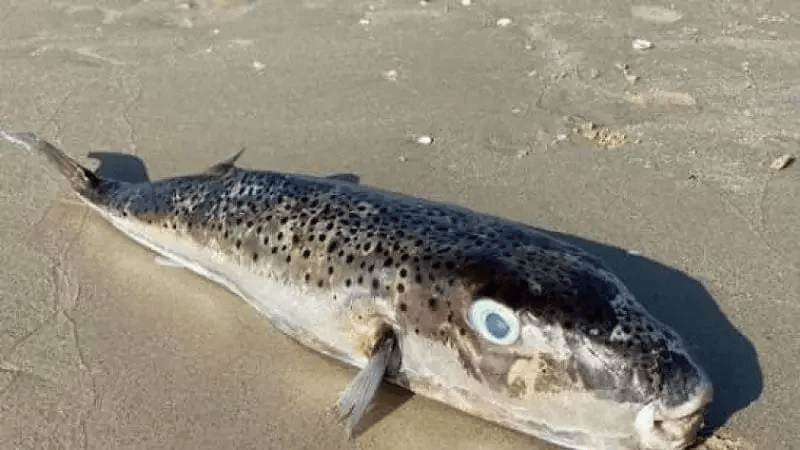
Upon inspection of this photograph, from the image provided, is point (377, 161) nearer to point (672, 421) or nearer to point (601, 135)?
point (601, 135)

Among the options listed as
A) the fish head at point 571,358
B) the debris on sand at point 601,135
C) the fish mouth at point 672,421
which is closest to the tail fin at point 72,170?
the fish head at point 571,358

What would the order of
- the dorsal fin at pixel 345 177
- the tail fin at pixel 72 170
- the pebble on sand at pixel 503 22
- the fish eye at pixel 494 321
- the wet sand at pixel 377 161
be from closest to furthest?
the fish eye at pixel 494 321 → the wet sand at pixel 377 161 → the tail fin at pixel 72 170 → the dorsal fin at pixel 345 177 → the pebble on sand at pixel 503 22

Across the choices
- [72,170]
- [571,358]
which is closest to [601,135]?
[571,358]

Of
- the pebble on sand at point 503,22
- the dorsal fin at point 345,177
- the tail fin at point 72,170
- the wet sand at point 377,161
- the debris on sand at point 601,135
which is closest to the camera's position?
the wet sand at point 377,161

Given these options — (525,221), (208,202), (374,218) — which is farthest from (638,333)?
(208,202)

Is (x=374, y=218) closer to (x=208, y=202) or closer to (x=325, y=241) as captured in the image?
(x=325, y=241)

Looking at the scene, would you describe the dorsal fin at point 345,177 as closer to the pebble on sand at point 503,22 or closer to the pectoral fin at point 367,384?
the pectoral fin at point 367,384
